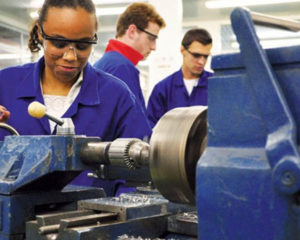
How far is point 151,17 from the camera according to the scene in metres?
2.42

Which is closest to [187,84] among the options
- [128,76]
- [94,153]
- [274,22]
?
[128,76]

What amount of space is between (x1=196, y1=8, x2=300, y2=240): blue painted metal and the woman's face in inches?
31.6

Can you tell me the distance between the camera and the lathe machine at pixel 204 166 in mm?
512

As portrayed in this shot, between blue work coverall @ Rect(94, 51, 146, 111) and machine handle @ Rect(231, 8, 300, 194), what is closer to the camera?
machine handle @ Rect(231, 8, 300, 194)

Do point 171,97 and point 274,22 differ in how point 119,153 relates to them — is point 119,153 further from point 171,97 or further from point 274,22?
point 171,97

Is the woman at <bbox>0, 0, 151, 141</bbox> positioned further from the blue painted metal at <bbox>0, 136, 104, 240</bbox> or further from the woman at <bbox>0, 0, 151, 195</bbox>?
the blue painted metal at <bbox>0, 136, 104, 240</bbox>

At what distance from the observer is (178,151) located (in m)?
0.62

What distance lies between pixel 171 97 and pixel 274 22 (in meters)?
2.16

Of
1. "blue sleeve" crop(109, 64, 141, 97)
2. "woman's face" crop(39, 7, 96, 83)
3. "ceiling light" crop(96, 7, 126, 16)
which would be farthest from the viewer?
"ceiling light" crop(96, 7, 126, 16)

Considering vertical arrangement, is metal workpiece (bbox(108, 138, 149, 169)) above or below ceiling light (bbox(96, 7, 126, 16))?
below

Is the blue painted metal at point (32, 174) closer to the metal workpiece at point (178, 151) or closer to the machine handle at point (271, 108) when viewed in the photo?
the metal workpiece at point (178, 151)

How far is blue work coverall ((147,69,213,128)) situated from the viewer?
2.76m

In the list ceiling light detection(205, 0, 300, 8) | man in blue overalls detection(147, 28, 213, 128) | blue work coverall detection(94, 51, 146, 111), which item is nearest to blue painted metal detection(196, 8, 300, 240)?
blue work coverall detection(94, 51, 146, 111)

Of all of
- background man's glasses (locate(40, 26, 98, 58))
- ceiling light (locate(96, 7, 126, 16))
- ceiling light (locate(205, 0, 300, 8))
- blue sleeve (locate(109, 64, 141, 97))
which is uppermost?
ceiling light (locate(205, 0, 300, 8))
